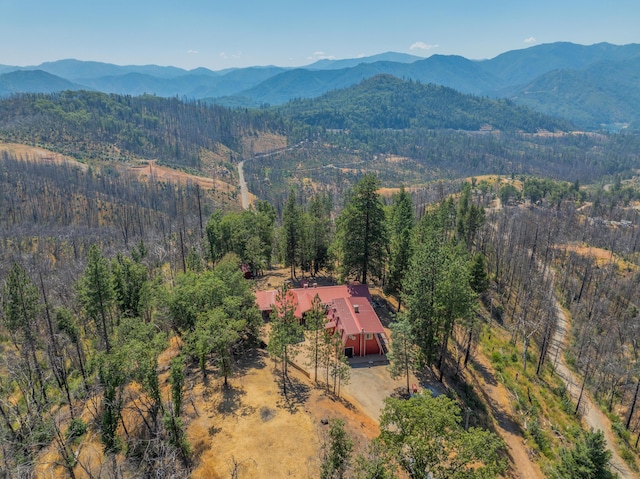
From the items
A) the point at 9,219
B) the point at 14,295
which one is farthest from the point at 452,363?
the point at 9,219

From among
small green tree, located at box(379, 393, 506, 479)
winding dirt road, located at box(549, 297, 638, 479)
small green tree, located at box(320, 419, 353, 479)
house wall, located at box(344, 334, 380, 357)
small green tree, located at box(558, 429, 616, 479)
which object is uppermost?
small green tree, located at box(379, 393, 506, 479)

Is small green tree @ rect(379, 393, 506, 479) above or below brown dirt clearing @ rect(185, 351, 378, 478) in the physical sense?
above

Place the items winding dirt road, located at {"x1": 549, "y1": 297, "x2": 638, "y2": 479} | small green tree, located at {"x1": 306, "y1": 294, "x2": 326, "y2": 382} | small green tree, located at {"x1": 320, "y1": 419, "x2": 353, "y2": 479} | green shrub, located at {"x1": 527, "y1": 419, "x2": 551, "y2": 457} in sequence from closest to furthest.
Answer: small green tree, located at {"x1": 320, "y1": 419, "x2": 353, "y2": 479}, small green tree, located at {"x1": 306, "y1": 294, "x2": 326, "y2": 382}, green shrub, located at {"x1": 527, "y1": 419, "x2": 551, "y2": 457}, winding dirt road, located at {"x1": 549, "y1": 297, "x2": 638, "y2": 479}

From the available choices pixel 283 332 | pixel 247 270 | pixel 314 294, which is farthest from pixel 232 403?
pixel 247 270

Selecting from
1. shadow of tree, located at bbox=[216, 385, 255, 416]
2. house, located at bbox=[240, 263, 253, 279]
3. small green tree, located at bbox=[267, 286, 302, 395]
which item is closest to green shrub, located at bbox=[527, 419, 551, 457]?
small green tree, located at bbox=[267, 286, 302, 395]

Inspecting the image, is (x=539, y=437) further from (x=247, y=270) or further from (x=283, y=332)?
(x=247, y=270)

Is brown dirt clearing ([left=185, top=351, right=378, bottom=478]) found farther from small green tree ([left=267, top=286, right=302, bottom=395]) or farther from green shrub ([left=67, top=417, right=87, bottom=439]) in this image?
green shrub ([left=67, top=417, right=87, bottom=439])

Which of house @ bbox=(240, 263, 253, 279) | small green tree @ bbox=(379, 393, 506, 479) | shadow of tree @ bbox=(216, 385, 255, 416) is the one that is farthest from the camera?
house @ bbox=(240, 263, 253, 279)

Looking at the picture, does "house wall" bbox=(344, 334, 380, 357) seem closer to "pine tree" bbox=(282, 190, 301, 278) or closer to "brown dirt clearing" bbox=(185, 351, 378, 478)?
"brown dirt clearing" bbox=(185, 351, 378, 478)

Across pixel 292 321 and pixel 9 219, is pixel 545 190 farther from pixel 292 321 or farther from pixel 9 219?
pixel 9 219

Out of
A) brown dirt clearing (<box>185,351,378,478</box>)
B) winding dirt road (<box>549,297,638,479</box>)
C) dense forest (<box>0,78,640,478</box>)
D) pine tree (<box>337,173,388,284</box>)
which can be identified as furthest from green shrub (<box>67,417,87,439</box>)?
winding dirt road (<box>549,297,638,479</box>)

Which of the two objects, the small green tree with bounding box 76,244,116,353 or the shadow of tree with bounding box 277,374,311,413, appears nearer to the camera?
the shadow of tree with bounding box 277,374,311,413
